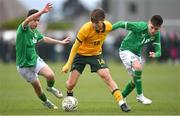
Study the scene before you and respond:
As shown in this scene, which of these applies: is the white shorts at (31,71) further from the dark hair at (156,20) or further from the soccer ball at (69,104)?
the dark hair at (156,20)

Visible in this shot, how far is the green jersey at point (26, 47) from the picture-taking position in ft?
58.4

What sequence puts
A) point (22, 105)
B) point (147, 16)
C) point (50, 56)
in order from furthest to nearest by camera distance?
point (147, 16) < point (50, 56) < point (22, 105)

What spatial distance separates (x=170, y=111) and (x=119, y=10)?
3191 inches

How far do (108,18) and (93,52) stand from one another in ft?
256

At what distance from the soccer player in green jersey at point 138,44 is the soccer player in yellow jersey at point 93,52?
2.29 ft

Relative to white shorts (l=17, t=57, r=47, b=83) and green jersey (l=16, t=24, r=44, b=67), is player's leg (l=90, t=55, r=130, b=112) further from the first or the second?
green jersey (l=16, t=24, r=44, b=67)

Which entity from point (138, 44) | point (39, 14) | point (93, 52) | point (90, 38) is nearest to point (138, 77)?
point (138, 44)

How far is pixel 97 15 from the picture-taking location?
17000 mm

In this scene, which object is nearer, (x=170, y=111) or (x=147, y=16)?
(x=170, y=111)

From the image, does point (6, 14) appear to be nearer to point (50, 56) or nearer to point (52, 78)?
point (50, 56)

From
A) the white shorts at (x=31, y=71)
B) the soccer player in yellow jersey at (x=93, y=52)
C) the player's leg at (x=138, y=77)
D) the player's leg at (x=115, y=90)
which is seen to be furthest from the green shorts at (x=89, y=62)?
the player's leg at (x=138, y=77)

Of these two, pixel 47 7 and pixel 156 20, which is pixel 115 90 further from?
pixel 47 7

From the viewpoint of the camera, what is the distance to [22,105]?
64.0ft

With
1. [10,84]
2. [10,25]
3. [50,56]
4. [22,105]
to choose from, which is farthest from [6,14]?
[22,105]
